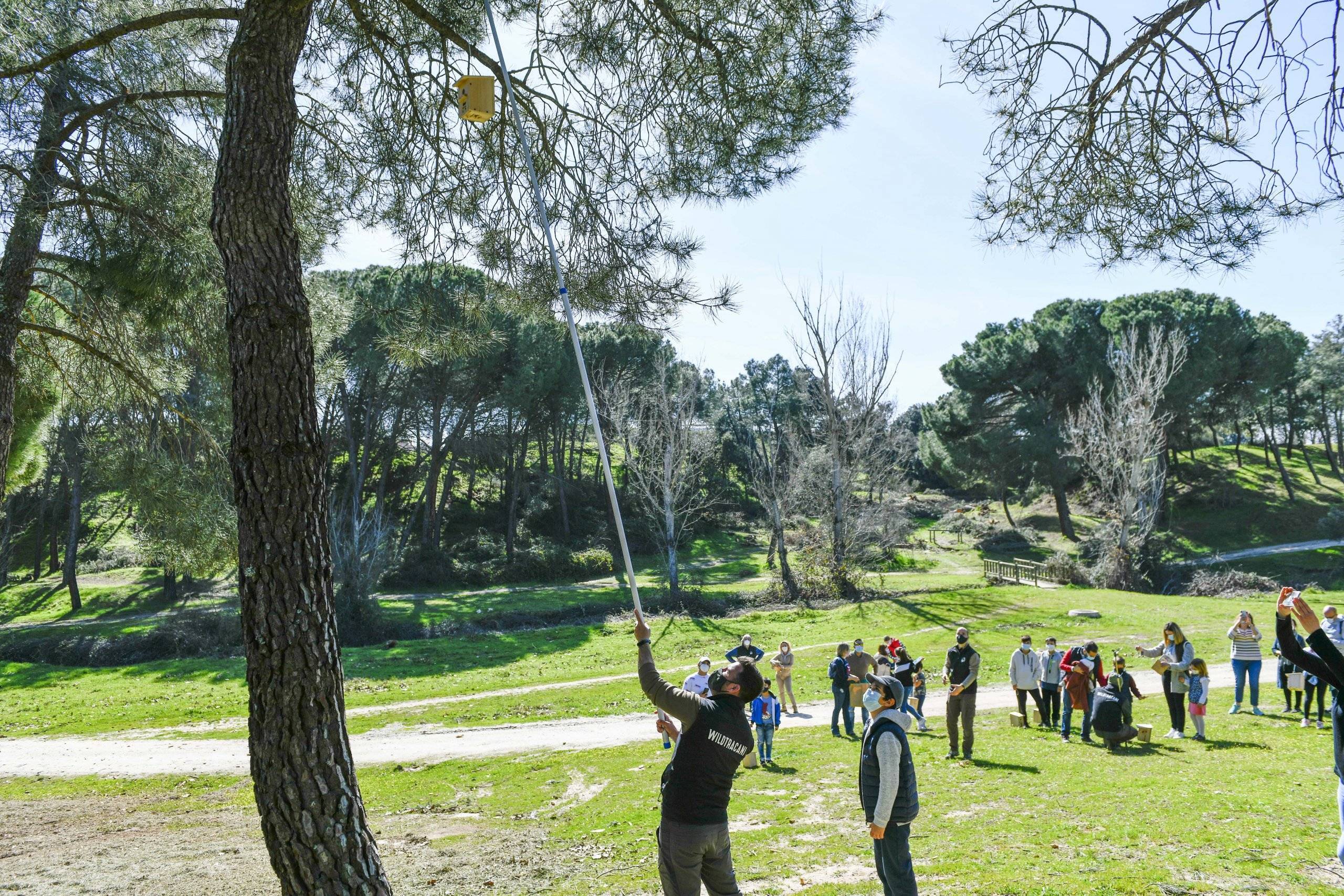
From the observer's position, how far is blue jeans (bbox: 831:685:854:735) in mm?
12586

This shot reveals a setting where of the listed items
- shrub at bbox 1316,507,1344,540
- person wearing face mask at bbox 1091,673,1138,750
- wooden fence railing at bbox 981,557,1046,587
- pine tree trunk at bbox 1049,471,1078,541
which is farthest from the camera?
pine tree trunk at bbox 1049,471,1078,541

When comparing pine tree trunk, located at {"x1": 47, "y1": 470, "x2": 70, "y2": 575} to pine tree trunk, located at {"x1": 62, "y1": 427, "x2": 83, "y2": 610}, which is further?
pine tree trunk, located at {"x1": 47, "y1": 470, "x2": 70, "y2": 575}

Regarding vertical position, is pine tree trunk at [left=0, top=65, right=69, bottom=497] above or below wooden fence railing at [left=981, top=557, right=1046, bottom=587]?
above

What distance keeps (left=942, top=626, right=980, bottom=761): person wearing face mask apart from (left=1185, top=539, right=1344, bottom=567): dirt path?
31.9m

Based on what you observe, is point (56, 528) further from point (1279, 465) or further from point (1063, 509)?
point (1279, 465)

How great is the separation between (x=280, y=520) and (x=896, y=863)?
13.0 feet

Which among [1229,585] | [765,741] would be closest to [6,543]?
[765,741]

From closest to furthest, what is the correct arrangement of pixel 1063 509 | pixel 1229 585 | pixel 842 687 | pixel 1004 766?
pixel 1004 766, pixel 842 687, pixel 1229 585, pixel 1063 509

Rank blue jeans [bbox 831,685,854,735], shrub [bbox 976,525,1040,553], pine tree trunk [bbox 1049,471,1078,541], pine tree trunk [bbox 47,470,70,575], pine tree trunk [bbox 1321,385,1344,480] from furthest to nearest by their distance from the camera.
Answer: pine tree trunk [bbox 1321,385,1344,480]
pine tree trunk [bbox 1049,471,1078,541]
shrub [bbox 976,525,1040,553]
pine tree trunk [bbox 47,470,70,575]
blue jeans [bbox 831,685,854,735]

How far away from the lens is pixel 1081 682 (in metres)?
12.3

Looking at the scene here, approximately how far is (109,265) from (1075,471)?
144 ft

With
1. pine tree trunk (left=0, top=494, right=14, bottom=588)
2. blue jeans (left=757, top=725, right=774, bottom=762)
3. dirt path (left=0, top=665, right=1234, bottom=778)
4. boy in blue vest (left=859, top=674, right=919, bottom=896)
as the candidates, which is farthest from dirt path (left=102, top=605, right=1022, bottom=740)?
pine tree trunk (left=0, top=494, right=14, bottom=588)

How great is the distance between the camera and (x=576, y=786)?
10406 millimetres

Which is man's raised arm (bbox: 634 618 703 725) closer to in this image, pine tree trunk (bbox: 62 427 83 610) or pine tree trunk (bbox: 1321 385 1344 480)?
pine tree trunk (bbox: 62 427 83 610)
